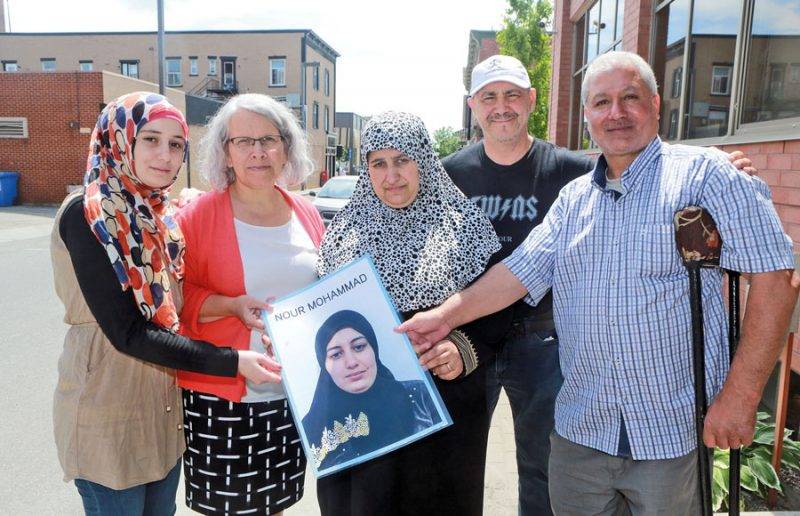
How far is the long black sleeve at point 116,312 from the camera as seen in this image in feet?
6.48

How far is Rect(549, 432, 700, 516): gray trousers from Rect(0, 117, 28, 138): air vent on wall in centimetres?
2638

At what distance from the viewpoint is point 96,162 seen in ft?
6.91

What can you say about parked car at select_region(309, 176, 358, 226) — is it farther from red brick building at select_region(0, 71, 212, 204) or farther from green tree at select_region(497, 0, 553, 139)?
red brick building at select_region(0, 71, 212, 204)

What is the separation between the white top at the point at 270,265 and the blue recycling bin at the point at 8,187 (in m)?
23.9

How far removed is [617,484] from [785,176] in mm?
2446

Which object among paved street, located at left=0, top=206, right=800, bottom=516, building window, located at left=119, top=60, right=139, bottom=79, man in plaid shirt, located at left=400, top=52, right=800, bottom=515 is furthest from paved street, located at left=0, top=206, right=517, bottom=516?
building window, located at left=119, top=60, right=139, bottom=79

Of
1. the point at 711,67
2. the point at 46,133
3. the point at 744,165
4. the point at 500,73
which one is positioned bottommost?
the point at 744,165

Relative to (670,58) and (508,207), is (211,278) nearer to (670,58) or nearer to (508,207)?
(508,207)

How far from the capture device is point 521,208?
9.56ft

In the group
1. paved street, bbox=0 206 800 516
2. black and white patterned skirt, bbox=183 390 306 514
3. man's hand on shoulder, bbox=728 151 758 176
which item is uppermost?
man's hand on shoulder, bbox=728 151 758 176

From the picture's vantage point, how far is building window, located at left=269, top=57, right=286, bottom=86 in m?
43.8

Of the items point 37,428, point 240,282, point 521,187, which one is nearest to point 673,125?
point 521,187

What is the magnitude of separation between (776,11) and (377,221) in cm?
334

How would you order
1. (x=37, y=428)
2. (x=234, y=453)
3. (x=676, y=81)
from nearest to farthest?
(x=234, y=453)
(x=37, y=428)
(x=676, y=81)
